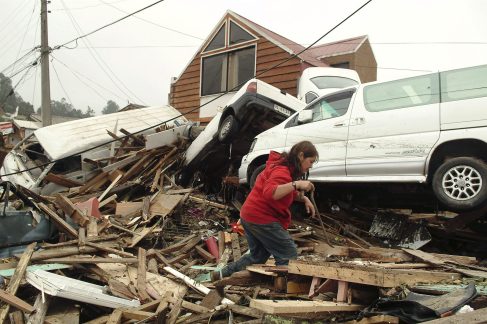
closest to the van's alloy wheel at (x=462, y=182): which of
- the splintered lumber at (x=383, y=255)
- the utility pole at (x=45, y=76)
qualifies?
the splintered lumber at (x=383, y=255)

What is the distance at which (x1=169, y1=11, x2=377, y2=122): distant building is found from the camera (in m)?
13.1

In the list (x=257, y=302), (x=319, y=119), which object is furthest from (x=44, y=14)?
(x=257, y=302)

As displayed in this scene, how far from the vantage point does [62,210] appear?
7.11 m

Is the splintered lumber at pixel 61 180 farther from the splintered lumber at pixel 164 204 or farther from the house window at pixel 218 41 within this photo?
the house window at pixel 218 41

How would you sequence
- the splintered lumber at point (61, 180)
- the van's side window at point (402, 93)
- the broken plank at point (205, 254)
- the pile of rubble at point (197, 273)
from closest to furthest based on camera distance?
the pile of rubble at point (197, 273), the van's side window at point (402, 93), the broken plank at point (205, 254), the splintered lumber at point (61, 180)

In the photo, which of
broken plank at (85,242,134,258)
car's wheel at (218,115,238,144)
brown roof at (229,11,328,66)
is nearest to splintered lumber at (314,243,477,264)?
broken plank at (85,242,134,258)

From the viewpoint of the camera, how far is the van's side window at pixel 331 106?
21.6 feet

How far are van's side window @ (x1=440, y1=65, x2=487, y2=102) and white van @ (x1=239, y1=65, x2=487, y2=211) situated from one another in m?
0.01

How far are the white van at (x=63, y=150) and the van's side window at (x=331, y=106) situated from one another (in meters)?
4.81

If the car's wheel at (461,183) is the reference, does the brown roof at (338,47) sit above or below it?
above

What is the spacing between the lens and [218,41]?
609 inches

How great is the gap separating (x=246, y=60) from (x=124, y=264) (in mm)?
10297

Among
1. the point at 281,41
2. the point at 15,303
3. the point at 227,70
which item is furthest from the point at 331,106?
the point at 227,70

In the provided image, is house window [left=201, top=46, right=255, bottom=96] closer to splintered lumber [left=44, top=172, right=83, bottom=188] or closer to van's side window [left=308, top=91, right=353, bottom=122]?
splintered lumber [left=44, top=172, right=83, bottom=188]
